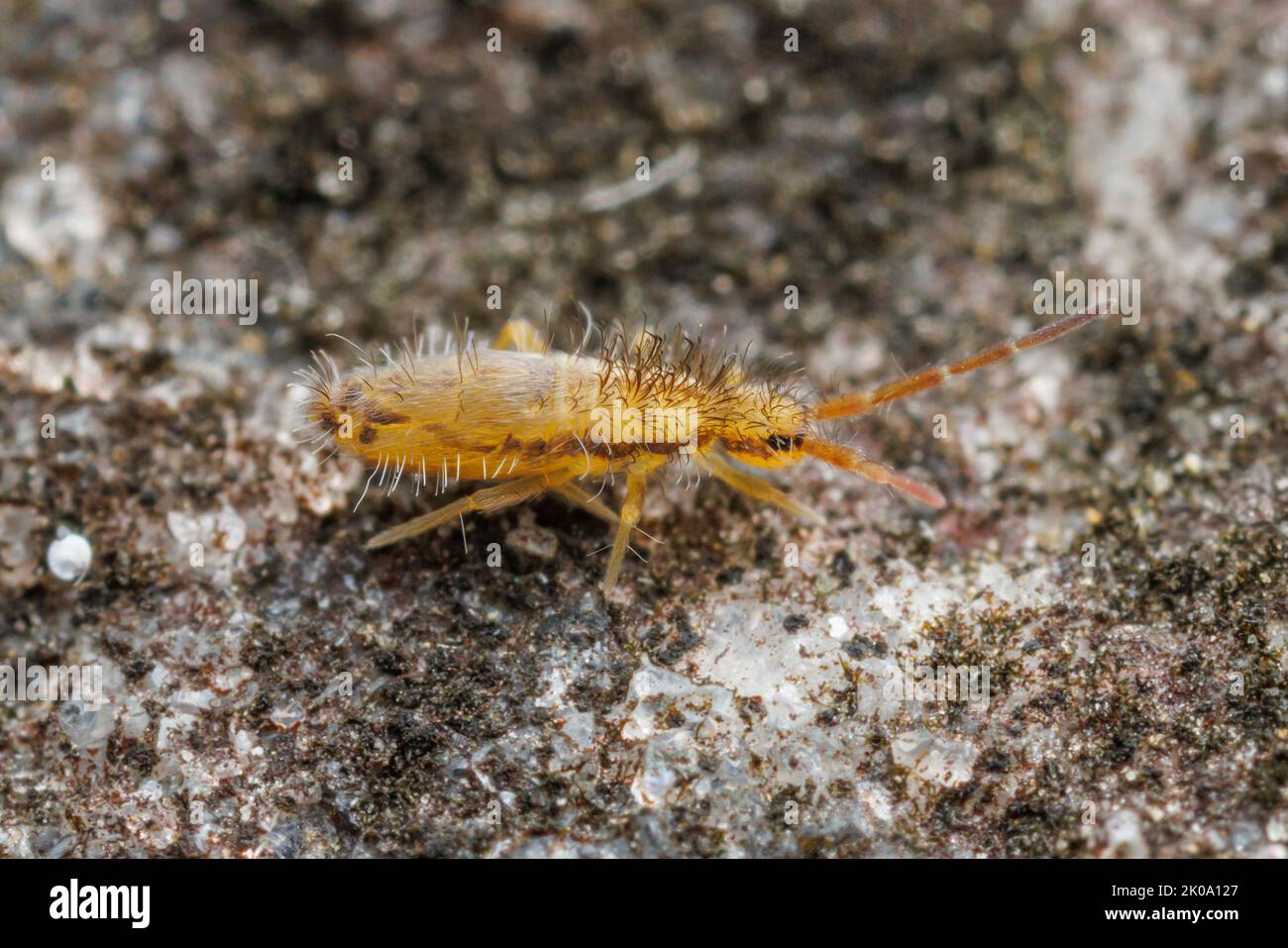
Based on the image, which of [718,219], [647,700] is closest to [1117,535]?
[647,700]

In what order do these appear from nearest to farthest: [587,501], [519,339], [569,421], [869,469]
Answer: [869,469]
[569,421]
[587,501]
[519,339]

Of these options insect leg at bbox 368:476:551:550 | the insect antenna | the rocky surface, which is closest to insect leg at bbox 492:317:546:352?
the rocky surface

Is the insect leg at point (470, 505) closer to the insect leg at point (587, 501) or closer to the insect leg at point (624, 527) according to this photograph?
the insect leg at point (587, 501)

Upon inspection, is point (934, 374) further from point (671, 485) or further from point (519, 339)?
point (519, 339)

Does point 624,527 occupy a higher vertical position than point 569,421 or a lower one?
lower

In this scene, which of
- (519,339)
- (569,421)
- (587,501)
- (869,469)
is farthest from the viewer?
(519,339)

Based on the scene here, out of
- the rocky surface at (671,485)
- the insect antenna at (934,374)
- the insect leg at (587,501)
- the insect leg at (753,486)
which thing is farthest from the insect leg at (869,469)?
the insect leg at (587,501)

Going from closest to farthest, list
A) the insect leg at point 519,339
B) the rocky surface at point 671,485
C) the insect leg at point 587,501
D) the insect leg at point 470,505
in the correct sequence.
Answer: the rocky surface at point 671,485 → the insect leg at point 470,505 → the insect leg at point 587,501 → the insect leg at point 519,339

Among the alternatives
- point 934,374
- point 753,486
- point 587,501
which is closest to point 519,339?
point 587,501
